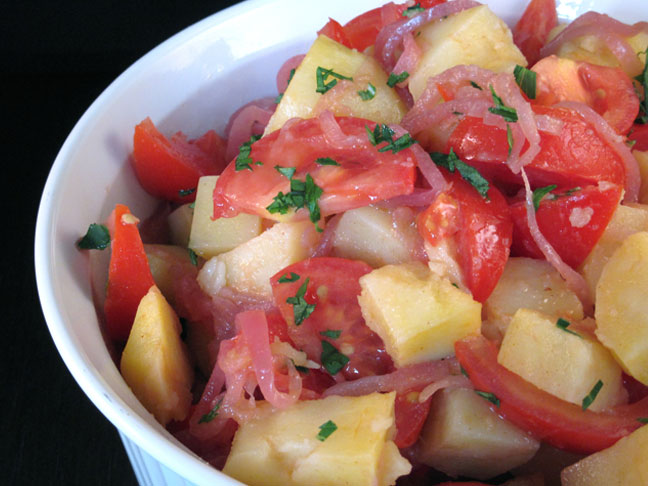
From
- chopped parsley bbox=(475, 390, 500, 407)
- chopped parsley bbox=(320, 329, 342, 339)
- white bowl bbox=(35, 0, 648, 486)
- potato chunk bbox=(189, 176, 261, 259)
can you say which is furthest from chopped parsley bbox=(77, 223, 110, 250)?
chopped parsley bbox=(475, 390, 500, 407)

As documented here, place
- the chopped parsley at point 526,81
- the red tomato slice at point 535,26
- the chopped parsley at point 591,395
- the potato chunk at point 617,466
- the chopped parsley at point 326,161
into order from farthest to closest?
the red tomato slice at point 535,26, the chopped parsley at point 526,81, the chopped parsley at point 326,161, the chopped parsley at point 591,395, the potato chunk at point 617,466

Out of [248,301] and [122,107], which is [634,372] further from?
[122,107]

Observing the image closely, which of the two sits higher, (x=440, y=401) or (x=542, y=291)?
(x=542, y=291)

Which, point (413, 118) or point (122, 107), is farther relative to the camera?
point (122, 107)

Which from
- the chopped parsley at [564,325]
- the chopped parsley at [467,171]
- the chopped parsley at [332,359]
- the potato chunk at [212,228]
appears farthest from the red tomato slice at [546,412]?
the potato chunk at [212,228]

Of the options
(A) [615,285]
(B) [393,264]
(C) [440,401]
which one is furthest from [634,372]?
(B) [393,264]

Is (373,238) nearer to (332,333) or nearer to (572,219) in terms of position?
(332,333)

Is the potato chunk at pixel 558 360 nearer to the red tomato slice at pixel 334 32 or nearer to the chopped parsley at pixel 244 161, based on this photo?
the chopped parsley at pixel 244 161
